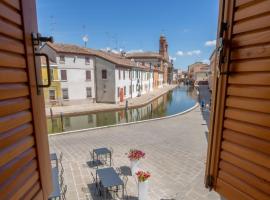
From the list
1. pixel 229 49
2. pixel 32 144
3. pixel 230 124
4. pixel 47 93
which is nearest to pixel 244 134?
pixel 230 124

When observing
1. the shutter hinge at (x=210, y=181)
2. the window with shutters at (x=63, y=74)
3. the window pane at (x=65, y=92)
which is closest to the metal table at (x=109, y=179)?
the shutter hinge at (x=210, y=181)

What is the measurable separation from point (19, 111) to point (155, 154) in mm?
7317

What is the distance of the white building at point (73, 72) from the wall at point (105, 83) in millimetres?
695

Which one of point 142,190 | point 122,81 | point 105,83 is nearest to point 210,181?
point 142,190

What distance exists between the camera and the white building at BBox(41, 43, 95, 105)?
22.0 meters

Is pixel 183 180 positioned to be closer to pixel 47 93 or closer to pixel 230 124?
pixel 230 124

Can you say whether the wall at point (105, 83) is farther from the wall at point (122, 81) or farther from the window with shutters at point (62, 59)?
the window with shutters at point (62, 59)

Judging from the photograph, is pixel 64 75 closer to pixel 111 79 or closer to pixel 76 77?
pixel 76 77

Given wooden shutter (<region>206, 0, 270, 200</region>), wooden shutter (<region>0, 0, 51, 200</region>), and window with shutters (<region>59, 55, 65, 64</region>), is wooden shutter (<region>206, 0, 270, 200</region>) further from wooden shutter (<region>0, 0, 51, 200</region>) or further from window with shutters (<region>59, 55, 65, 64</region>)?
window with shutters (<region>59, 55, 65, 64</region>)

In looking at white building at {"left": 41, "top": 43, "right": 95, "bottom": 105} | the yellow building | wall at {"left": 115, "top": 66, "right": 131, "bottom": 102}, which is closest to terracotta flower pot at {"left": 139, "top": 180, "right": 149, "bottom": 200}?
wall at {"left": 115, "top": 66, "right": 131, "bottom": 102}

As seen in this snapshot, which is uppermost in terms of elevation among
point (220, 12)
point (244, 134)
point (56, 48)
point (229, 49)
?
point (56, 48)

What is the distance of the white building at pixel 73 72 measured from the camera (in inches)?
864

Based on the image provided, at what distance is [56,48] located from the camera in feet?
70.9

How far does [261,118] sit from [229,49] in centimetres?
81
